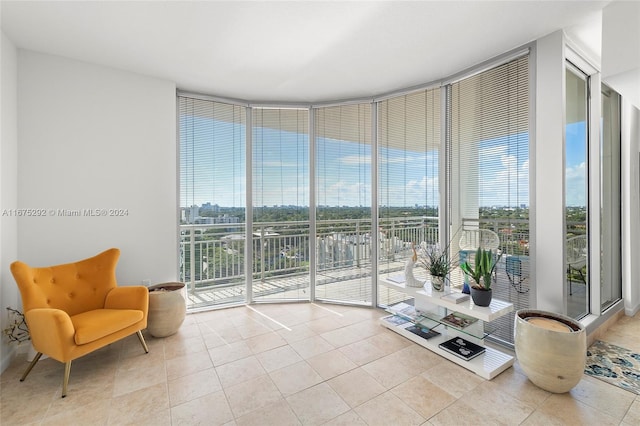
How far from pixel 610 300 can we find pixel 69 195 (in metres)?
5.49

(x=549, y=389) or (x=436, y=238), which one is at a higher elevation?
(x=436, y=238)

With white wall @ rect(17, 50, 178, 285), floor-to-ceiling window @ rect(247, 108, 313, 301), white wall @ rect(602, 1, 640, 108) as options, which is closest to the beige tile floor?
white wall @ rect(17, 50, 178, 285)

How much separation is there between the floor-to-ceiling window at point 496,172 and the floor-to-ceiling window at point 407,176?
8.5 inches

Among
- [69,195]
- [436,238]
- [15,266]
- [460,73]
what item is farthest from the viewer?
[436,238]

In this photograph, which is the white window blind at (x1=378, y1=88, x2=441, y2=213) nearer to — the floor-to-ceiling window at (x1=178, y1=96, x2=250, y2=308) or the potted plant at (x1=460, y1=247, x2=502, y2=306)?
the potted plant at (x1=460, y1=247, x2=502, y2=306)

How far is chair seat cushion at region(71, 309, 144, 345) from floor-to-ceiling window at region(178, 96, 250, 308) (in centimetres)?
104

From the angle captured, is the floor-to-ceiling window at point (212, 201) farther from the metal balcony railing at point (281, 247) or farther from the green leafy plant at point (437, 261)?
the green leafy plant at point (437, 261)

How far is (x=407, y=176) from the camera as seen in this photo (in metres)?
3.31

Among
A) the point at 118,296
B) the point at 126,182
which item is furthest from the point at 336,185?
the point at 118,296

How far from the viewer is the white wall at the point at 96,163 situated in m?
2.50

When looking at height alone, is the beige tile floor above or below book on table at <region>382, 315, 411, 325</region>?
below

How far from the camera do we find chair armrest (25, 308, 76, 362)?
6.34ft

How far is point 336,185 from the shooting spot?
370 centimetres

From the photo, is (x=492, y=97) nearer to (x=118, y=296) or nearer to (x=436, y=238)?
(x=436, y=238)
